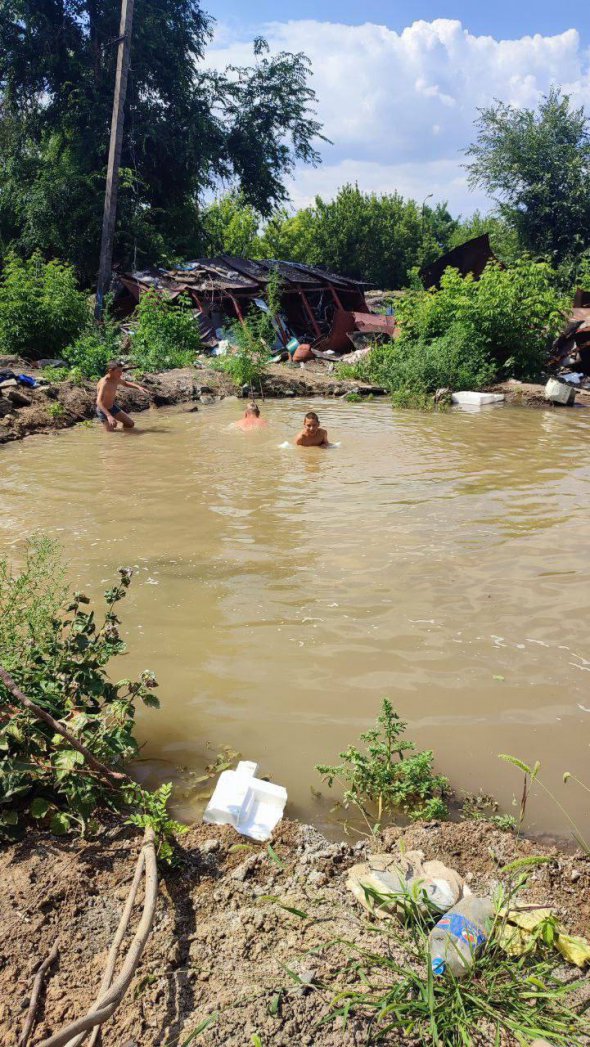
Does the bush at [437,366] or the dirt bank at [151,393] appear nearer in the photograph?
the dirt bank at [151,393]

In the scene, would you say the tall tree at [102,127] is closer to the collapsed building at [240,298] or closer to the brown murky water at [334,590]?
the collapsed building at [240,298]

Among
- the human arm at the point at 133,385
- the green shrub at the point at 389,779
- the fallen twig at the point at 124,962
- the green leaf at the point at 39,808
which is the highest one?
the human arm at the point at 133,385

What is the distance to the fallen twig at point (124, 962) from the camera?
5.47 ft

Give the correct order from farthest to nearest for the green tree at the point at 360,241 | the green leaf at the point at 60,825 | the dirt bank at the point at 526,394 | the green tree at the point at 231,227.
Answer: the green tree at the point at 360,241 → the green tree at the point at 231,227 → the dirt bank at the point at 526,394 → the green leaf at the point at 60,825

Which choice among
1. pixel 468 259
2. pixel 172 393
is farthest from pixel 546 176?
pixel 172 393

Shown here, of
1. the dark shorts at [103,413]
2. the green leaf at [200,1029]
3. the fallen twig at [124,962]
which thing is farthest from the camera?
the dark shorts at [103,413]

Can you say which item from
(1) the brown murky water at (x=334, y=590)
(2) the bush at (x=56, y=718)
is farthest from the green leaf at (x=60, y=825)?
(1) the brown murky water at (x=334, y=590)

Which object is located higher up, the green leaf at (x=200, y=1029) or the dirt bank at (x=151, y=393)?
the dirt bank at (x=151, y=393)

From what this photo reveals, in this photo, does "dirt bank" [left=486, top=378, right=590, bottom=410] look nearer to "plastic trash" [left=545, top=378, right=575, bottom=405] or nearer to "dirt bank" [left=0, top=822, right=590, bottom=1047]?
"plastic trash" [left=545, top=378, right=575, bottom=405]

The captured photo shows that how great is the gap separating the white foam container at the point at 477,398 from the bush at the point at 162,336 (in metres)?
6.06

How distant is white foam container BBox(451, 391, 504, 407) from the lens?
587 inches

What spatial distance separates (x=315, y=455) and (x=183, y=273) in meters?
12.6

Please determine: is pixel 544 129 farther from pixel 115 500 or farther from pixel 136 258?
pixel 115 500

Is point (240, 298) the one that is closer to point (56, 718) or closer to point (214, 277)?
point (214, 277)
